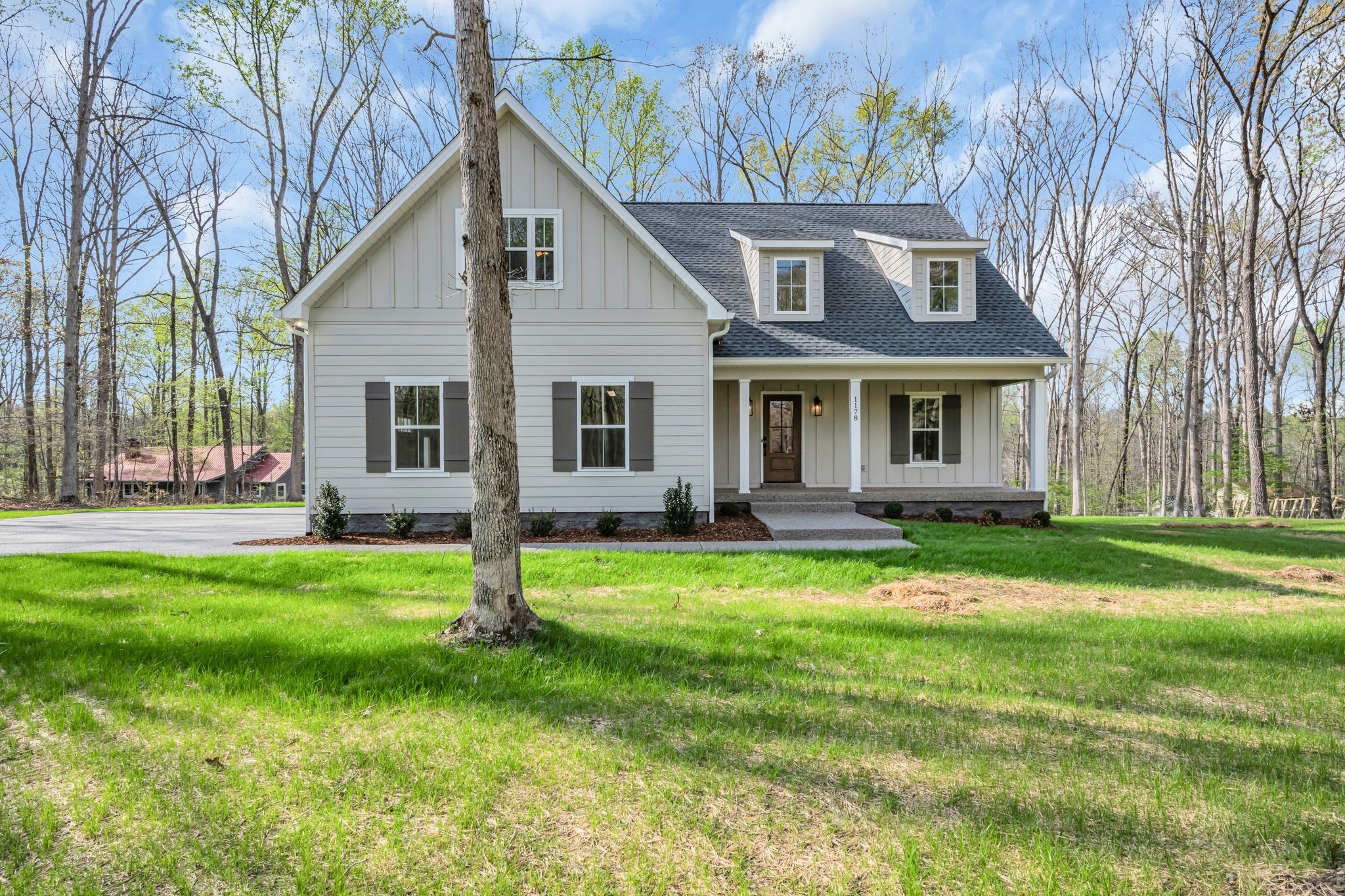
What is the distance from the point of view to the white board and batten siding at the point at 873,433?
13711mm

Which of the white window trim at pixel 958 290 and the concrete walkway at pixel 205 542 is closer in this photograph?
the concrete walkway at pixel 205 542

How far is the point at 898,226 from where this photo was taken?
15469mm

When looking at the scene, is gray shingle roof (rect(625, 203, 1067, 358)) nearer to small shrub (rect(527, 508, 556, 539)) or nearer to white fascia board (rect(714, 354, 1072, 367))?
white fascia board (rect(714, 354, 1072, 367))

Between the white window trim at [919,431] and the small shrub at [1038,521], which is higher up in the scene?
the white window trim at [919,431]

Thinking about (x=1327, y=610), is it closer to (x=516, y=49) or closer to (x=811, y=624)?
(x=811, y=624)

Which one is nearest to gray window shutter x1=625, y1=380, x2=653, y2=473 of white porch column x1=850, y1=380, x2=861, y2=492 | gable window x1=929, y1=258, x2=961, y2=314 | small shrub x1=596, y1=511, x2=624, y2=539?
small shrub x1=596, y1=511, x2=624, y2=539

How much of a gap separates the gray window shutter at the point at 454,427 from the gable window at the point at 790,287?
6715mm

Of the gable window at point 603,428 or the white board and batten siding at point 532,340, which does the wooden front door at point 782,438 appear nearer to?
the white board and batten siding at point 532,340

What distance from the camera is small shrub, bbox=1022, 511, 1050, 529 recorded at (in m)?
11.5

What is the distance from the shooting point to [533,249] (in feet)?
34.5

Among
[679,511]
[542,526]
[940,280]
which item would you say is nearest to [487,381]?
[542,526]

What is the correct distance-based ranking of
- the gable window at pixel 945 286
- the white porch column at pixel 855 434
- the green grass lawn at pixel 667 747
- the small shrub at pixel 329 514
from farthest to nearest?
1. the gable window at pixel 945 286
2. the white porch column at pixel 855 434
3. the small shrub at pixel 329 514
4. the green grass lawn at pixel 667 747

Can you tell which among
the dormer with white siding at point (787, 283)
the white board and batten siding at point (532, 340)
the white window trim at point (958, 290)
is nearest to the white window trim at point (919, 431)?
the white window trim at point (958, 290)

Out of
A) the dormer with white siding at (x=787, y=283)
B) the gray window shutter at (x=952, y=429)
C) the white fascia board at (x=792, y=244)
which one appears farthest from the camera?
the gray window shutter at (x=952, y=429)
